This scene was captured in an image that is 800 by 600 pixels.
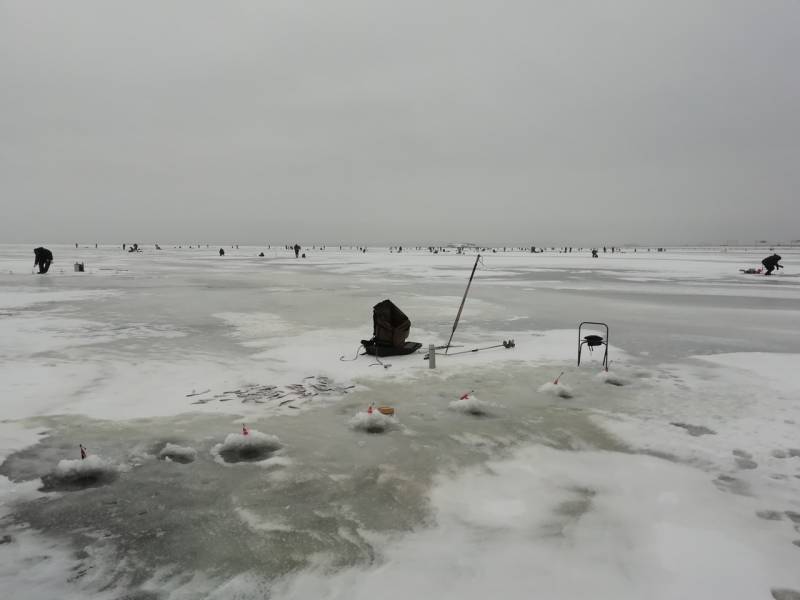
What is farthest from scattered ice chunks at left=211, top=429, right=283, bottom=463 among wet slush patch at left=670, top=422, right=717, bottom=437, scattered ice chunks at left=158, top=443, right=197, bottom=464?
wet slush patch at left=670, top=422, right=717, bottom=437

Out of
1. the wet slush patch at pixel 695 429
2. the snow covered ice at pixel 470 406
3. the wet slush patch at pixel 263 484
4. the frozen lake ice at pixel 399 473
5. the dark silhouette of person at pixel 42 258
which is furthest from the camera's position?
the dark silhouette of person at pixel 42 258

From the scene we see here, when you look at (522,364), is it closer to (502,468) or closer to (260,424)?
(502,468)

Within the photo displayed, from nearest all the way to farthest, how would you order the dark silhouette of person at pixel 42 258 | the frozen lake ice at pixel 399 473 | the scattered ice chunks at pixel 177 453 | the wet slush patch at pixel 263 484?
the frozen lake ice at pixel 399 473 → the wet slush patch at pixel 263 484 → the scattered ice chunks at pixel 177 453 → the dark silhouette of person at pixel 42 258

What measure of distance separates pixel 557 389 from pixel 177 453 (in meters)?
5.49

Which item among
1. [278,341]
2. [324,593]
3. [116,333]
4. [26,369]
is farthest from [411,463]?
[116,333]

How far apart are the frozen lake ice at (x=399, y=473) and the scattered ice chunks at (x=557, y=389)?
107 mm

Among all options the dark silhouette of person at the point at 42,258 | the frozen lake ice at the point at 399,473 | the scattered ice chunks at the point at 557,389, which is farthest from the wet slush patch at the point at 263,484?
the dark silhouette of person at the point at 42,258

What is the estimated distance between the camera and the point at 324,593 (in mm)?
3012

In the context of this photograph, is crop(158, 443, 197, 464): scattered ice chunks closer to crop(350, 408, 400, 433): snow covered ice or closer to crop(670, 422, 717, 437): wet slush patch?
crop(350, 408, 400, 433): snow covered ice

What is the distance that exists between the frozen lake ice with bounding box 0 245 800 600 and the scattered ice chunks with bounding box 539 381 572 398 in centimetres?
11

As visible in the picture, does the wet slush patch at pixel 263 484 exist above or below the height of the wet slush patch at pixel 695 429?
below

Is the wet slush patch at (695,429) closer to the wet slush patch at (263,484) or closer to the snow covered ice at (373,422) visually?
the wet slush patch at (263,484)

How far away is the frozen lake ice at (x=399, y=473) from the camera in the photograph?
3242 millimetres

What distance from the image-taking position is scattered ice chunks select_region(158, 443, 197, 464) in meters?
5.00
